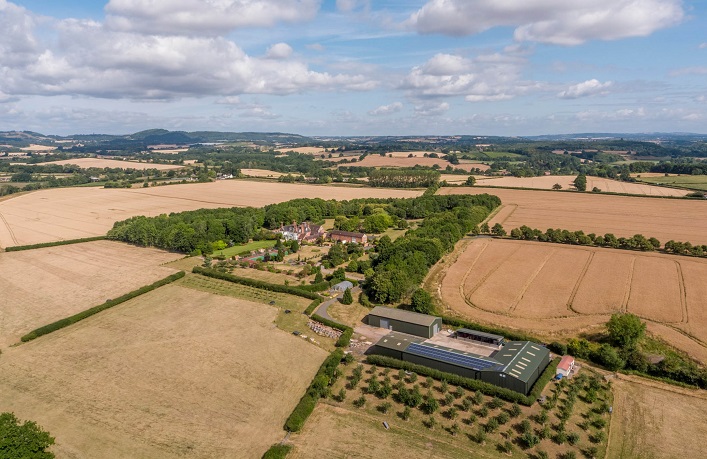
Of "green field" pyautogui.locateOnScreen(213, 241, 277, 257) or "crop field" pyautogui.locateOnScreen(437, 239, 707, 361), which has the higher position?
"crop field" pyautogui.locateOnScreen(437, 239, 707, 361)

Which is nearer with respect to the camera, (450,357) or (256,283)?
(450,357)

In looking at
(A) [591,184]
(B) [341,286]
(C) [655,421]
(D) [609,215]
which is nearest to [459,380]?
(C) [655,421]

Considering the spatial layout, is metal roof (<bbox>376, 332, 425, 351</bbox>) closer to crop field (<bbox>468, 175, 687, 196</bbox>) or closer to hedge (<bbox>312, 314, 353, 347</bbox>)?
hedge (<bbox>312, 314, 353, 347</bbox>)

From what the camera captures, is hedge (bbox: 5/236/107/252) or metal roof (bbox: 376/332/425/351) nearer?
metal roof (bbox: 376/332/425/351)

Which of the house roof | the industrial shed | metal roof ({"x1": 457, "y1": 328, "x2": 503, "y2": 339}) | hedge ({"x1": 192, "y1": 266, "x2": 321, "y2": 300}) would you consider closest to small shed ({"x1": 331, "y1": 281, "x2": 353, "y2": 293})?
hedge ({"x1": 192, "y1": 266, "x2": 321, "y2": 300})

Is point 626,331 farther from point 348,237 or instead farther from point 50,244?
point 50,244

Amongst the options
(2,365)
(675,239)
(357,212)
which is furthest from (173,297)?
(675,239)

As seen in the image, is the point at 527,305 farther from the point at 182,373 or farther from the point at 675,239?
the point at 675,239
